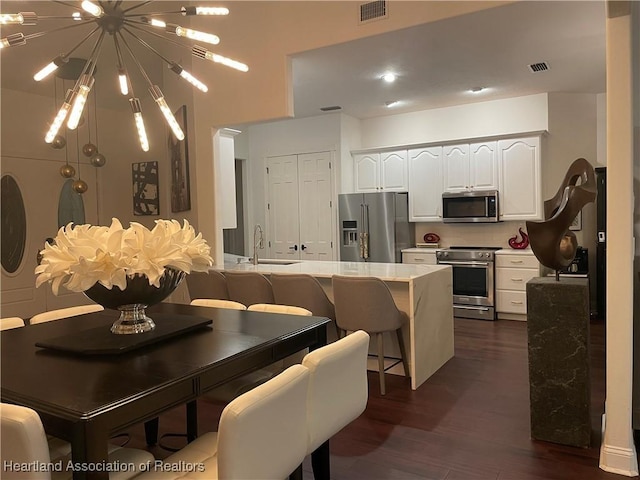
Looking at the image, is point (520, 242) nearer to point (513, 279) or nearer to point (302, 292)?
point (513, 279)

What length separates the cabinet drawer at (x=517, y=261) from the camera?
5.78m

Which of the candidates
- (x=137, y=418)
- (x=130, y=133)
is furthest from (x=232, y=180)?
(x=137, y=418)

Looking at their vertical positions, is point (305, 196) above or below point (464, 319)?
above

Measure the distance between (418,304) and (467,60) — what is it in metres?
2.50

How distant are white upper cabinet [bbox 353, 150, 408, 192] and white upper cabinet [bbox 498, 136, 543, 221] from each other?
1.35 metres

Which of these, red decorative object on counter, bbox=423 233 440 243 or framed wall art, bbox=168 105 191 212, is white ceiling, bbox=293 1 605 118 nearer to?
framed wall art, bbox=168 105 191 212

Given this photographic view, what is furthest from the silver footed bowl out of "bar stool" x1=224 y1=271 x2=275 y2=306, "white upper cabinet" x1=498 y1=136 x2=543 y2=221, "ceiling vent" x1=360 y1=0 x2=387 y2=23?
"white upper cabinet" x1=498 y1=136 x2=543 y2=221

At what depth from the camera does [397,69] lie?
16.0 feet

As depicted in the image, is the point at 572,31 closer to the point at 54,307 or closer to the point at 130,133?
the point at 130,133

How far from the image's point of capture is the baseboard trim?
242 centimetres

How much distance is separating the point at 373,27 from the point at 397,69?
1.09 m

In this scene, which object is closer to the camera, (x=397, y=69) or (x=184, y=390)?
(x=184, y=390)

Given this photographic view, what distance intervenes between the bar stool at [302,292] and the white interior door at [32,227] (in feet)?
10.5

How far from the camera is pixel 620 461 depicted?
2441mm
